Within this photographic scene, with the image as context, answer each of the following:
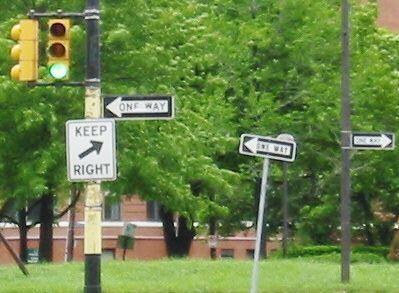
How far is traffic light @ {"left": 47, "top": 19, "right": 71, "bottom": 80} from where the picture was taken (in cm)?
1561

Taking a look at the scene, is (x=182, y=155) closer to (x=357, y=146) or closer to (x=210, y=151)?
(x=210, y=151)

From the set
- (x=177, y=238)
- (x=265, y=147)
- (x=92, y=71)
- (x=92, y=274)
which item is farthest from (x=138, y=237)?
(x=92, y=71)

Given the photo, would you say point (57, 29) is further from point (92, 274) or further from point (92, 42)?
point (92, 274)

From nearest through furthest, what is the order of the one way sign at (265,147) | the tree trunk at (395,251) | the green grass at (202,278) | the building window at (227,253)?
the one way sign at (265,147) → the green grass at (202,278) → the tree trunk at (395,251) → the building window at (227,253)

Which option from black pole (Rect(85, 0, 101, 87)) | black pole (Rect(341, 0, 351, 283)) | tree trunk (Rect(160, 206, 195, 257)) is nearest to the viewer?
black pole (Rect(85, 0, 101, 87))

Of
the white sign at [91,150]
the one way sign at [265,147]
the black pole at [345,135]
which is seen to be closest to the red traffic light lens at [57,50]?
the white sign at [91,150]

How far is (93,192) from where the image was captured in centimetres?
1606

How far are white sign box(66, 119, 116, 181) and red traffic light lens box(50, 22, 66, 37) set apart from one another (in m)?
1.11

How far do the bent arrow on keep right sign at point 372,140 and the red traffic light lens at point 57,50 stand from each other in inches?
261

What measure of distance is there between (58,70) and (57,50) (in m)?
0.24

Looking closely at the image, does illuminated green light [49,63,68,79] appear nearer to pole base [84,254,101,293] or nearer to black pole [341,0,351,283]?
pole base [84,254,101,293]

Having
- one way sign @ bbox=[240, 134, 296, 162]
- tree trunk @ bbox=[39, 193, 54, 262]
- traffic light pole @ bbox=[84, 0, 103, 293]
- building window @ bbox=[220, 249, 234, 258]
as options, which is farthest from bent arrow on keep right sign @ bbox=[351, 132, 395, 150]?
building window @ bbox=[220, 249, 234, 258]

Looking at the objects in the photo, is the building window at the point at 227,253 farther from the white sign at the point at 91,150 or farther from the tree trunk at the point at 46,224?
the white sign at the point at 91,150

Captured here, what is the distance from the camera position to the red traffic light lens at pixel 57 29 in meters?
15.6
